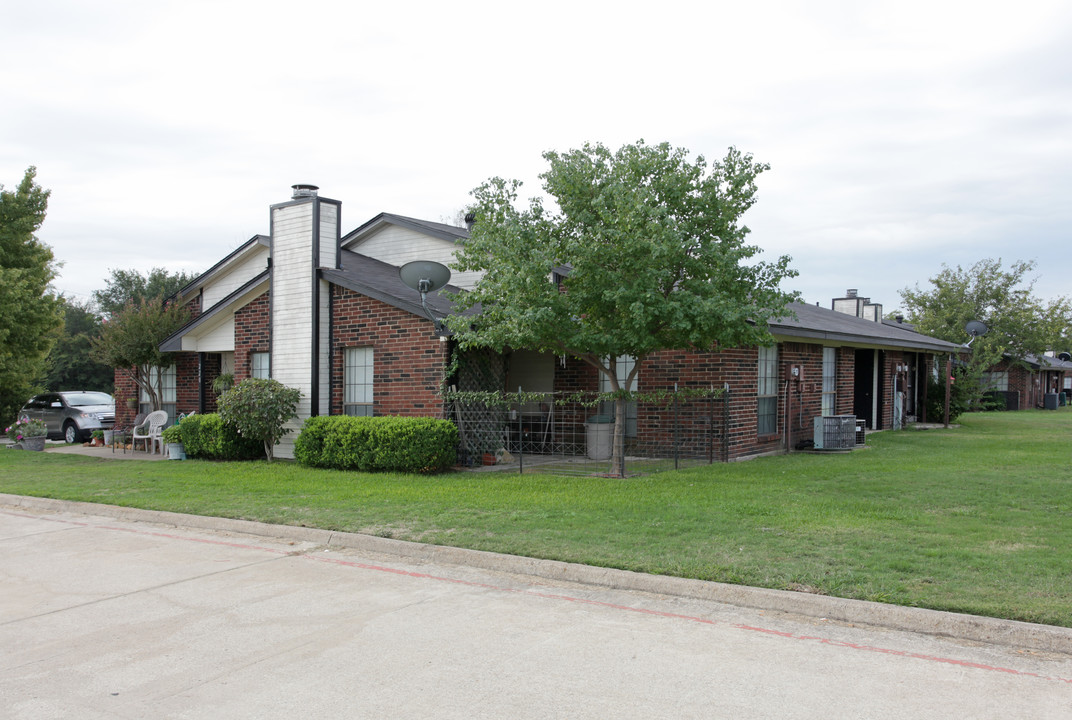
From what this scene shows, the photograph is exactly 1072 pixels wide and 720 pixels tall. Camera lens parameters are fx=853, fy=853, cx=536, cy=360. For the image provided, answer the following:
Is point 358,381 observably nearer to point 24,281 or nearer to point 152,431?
point 152,431

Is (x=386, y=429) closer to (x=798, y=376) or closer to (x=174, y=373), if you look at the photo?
(x=798, y=376)

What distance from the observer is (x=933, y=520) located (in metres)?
8.80

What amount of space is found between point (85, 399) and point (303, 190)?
1290 cm

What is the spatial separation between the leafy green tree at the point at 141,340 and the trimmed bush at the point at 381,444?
7371 millimetres

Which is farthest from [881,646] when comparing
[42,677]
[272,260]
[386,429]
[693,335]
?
[272,260]

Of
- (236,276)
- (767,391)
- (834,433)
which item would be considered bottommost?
(834,433)

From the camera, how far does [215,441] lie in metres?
16.1

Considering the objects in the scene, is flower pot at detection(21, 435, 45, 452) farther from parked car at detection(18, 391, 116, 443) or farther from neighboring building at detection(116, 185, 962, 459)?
neighboring building at detection(116, 185, 962, 459)

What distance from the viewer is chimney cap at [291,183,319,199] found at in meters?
16.3

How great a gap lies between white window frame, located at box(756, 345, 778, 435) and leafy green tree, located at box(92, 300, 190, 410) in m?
13.5

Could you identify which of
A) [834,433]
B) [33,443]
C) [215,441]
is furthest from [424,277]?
[33,443]

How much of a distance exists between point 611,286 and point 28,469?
37.3 feet

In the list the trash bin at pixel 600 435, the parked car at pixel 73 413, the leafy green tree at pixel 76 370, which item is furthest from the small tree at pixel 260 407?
the leafy green tree at pixel 76 370

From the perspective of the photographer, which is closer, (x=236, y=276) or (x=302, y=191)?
(x=302, y=191)
